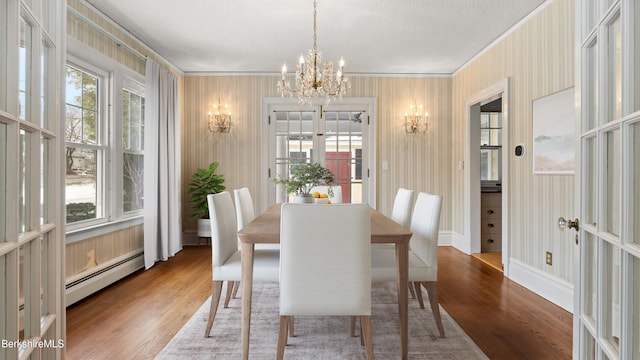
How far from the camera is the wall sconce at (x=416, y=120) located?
17.4ft

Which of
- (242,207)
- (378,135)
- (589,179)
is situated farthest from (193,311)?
(378,135)

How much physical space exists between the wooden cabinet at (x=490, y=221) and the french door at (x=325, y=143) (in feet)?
5.00

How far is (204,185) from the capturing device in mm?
4957

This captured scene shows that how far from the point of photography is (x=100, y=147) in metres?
3.49

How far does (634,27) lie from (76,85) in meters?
3.72

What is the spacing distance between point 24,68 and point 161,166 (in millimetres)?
3373

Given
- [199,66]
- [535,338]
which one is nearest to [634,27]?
[535,338]

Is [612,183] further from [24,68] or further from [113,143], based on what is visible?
[113,143]

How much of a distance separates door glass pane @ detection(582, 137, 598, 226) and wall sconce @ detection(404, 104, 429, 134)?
4.17 m

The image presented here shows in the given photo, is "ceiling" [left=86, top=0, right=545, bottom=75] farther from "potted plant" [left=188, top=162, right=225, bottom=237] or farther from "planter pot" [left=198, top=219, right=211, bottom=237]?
"planter pot" [left=198, top=219, right=211, bottom=237]

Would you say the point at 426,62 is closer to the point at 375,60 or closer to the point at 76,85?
the point at 375,60

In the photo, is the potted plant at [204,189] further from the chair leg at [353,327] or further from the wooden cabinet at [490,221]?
the wooden cabinet at [490,221]

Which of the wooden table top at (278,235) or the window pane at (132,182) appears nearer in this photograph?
the wooden table top at (278,235)

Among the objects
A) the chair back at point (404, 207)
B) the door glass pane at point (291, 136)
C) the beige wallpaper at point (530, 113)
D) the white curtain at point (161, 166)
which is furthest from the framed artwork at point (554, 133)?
the white curtain at point (161, 166)
